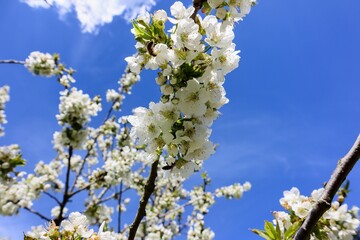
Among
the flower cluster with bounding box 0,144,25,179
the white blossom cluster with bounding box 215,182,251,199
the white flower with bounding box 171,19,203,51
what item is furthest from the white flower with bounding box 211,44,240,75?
the white blossom cluster with bounding box 215,182,251,199

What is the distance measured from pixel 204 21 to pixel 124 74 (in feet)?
27.0

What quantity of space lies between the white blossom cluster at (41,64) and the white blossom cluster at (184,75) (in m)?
6.59

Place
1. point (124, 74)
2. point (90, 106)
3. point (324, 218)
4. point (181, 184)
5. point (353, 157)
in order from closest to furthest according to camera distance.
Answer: point (353, 157) < point (324, 218) < point (90, 106) < point (124, 74) < point (181, 184)

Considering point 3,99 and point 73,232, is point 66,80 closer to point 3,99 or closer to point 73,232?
point 3,99

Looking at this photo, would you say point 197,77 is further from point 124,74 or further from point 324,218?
point 124,74

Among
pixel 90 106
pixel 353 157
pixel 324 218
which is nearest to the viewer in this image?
pixel 353 157

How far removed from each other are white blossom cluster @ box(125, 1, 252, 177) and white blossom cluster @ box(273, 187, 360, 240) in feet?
2.20

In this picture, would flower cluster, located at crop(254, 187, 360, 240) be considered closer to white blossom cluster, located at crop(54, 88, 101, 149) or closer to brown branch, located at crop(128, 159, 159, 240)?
brown branch, located at crop(128, 159, 159, 240)

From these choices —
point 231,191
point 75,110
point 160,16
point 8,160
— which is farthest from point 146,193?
point 231,191

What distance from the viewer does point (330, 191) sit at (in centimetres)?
142

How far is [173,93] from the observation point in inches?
69.4

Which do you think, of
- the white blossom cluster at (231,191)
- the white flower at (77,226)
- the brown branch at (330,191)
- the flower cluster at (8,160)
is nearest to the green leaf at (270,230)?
the brown branch at (330,191)

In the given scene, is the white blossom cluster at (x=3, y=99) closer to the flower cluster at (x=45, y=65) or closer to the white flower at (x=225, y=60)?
the flower cluster at (x=45, y=65)

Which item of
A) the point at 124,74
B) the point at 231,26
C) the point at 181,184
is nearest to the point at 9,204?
the point at 124,74
